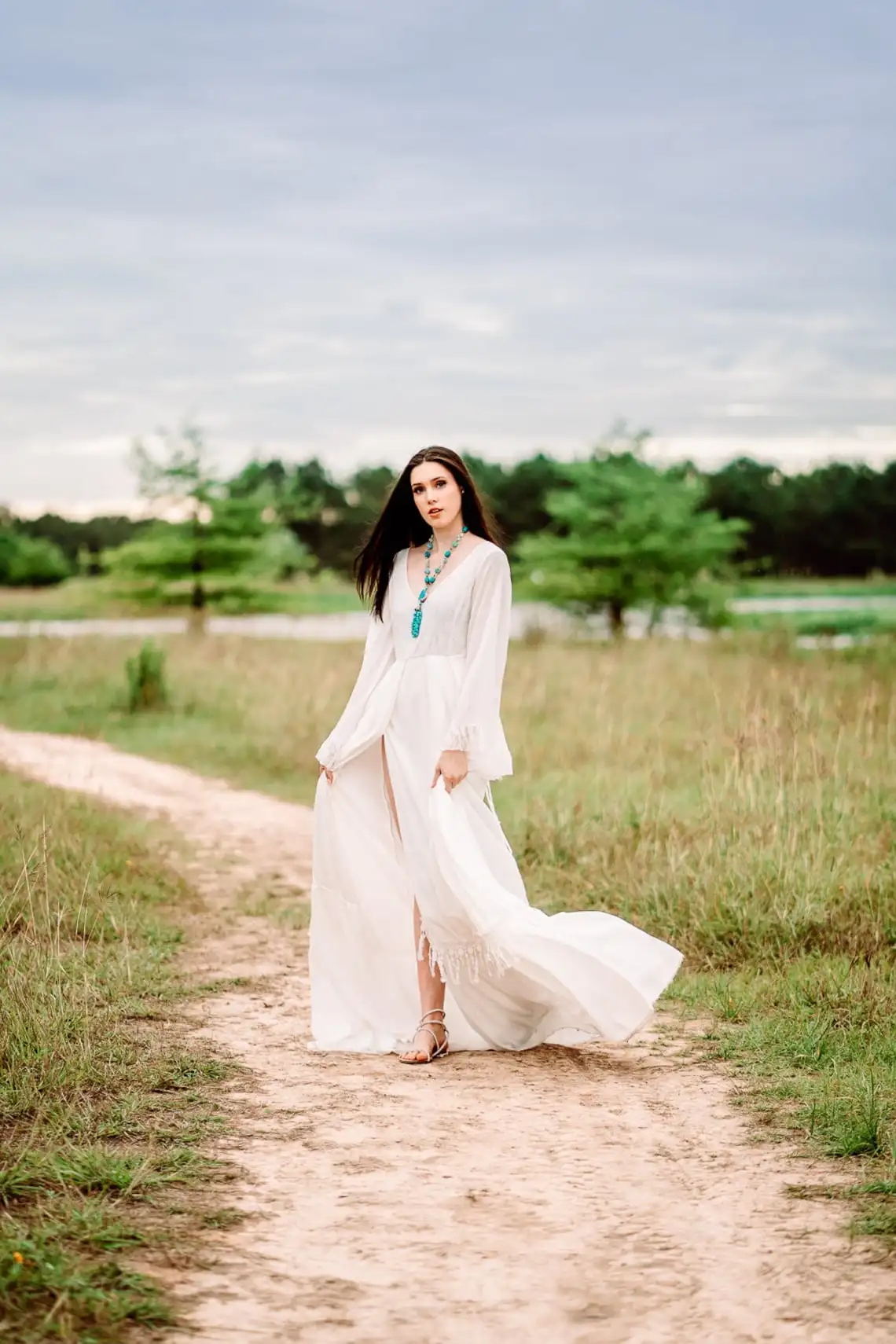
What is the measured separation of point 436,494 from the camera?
4973mm

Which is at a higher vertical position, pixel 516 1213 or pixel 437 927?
pixel 437 927

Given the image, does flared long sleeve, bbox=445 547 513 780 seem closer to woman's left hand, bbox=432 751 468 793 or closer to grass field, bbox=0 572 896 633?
woman's left hand, bbox=432 751 468 793

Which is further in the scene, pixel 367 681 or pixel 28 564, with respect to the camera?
pixel 28 564

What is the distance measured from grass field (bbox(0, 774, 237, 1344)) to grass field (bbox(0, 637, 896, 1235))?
1729 millimetres

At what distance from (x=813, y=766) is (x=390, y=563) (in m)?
3.03

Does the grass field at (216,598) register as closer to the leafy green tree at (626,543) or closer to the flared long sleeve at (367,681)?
the leafy green tree at (626,543)

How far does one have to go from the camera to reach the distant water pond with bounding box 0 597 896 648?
22844mm

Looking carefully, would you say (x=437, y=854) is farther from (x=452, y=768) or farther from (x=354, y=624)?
(x=354, y=624)

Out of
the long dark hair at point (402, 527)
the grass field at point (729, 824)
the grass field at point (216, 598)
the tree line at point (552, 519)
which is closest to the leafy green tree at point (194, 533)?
the grass field at point (216, 598)

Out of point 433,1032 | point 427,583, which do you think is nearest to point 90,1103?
point 433,1032

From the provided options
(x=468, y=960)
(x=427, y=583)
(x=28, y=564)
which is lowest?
(x=468, y=960)

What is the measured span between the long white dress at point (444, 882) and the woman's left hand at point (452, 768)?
0.10ft

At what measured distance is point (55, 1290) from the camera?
9.52 ft

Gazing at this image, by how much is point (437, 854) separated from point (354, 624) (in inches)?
1246
